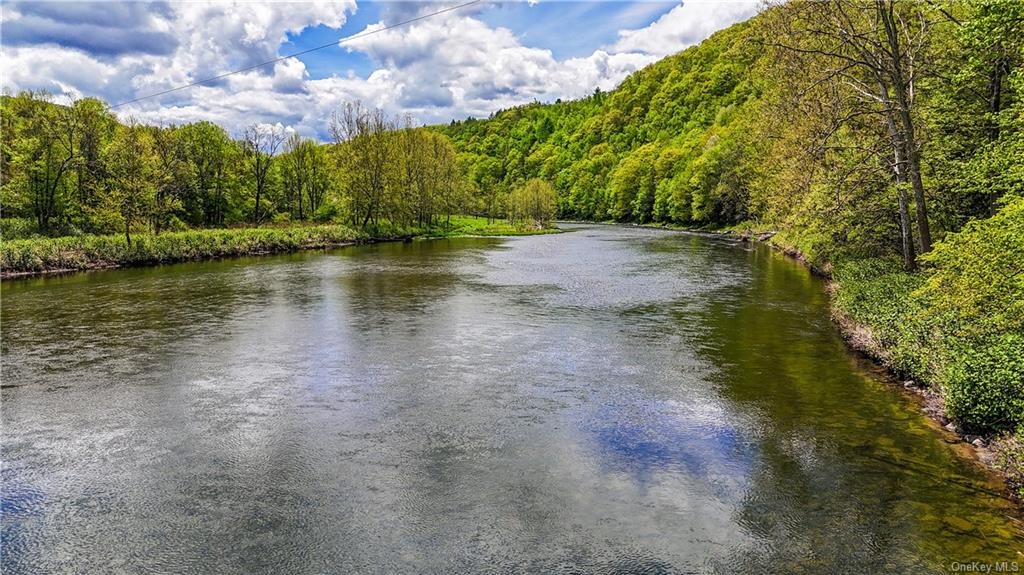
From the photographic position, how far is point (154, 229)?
47.4m

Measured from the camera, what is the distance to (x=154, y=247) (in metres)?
41.6

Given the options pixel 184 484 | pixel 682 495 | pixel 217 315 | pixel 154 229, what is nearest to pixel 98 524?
pixel 184 484

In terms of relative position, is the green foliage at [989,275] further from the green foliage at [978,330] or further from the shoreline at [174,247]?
the shoreline at [174,247]

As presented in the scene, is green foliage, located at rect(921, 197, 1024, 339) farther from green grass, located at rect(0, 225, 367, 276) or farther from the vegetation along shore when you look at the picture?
green grass, located at rect(0, 225, 367, 276)

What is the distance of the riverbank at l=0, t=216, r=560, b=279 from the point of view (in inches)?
1368

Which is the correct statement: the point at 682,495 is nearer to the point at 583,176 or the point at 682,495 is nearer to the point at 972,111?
the point at 972,111

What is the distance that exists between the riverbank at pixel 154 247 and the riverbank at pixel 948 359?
43052 millimetres

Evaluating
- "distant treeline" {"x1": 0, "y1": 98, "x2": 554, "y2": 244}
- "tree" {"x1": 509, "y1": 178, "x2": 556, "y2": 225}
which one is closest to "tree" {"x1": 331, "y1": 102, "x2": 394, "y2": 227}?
"distant treeline" {"x1": 0, "y1": 98, "x2": 554, "y2": 244}

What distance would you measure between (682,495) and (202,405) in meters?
9.83

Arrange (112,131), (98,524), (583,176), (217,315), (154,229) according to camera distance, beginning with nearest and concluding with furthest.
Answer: (98,524), (217,315), (154,229), (112,131), (583,176)

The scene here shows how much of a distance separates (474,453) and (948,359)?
933 cm

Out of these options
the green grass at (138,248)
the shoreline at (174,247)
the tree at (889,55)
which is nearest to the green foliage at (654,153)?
the tree at (889,55)

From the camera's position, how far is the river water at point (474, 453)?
6.96 metres

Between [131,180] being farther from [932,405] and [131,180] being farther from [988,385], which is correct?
[988,385]
